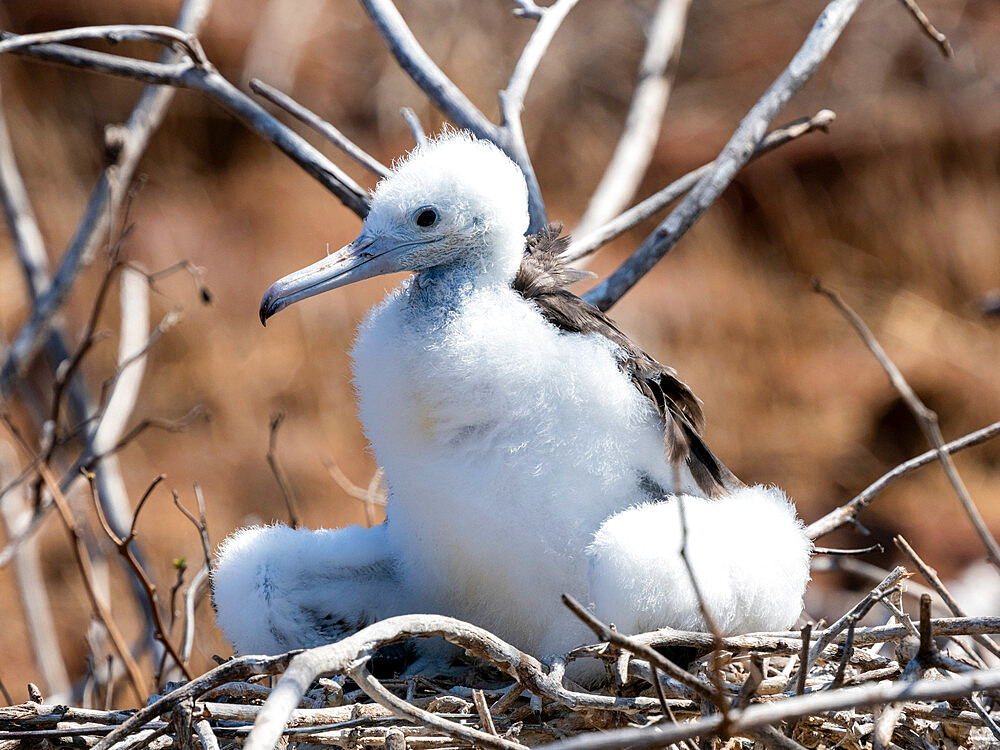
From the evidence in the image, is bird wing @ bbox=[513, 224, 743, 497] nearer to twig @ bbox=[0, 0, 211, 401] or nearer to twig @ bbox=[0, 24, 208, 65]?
twig @ bbox=[0, 24, 208, 65]

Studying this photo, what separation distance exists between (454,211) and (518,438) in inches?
17.5

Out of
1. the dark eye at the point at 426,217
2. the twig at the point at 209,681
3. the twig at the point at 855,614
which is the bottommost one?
the twig at the point at 855,614

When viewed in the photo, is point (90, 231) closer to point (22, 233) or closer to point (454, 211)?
point (22, 233)

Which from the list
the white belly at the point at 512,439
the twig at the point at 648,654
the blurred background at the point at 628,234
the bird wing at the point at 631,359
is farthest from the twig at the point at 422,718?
the blurred background at the point at 628,234

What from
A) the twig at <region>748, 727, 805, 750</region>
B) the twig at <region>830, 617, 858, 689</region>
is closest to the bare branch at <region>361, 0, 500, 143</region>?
the twig at <region>830, 617, 858, 689</region>

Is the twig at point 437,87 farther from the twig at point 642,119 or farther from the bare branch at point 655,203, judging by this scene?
the twig at point 642,119

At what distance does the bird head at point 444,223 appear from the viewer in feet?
7.02

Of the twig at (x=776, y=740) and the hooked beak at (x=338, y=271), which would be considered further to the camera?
the hooked beak at (x=338, y=271)

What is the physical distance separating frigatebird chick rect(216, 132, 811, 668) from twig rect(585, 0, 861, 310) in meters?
0.41

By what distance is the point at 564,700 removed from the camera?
1757 mm

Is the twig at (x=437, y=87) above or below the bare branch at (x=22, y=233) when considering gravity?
below

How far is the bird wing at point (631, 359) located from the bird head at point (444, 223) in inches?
2.8

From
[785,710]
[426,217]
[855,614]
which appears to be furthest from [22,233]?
[785,710]

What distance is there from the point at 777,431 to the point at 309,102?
3910 mm
